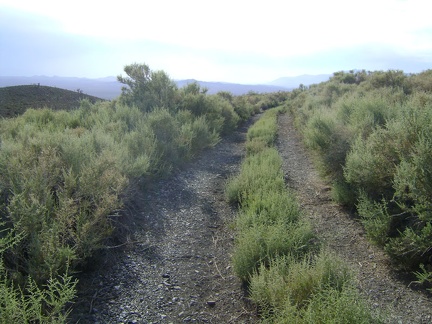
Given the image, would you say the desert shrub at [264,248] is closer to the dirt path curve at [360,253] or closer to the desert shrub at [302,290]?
the desert shrub at [302,290]

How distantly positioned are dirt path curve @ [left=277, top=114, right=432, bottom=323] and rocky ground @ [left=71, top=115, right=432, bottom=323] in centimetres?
1

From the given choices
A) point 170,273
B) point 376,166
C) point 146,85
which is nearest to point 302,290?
point 170,273

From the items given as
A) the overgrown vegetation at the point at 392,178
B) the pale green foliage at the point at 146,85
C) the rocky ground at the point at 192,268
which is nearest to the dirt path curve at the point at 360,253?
the rocky ground at the point at 192,268

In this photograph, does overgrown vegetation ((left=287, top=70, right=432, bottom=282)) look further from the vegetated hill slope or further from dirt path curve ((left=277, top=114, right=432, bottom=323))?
the vegetated hill slope

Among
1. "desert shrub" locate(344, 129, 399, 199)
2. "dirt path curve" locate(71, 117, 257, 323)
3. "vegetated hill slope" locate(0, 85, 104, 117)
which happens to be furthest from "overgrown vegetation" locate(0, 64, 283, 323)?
"vegetated hill slope" locate(0, 85, 104, 117)

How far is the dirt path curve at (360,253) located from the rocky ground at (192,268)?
0.04ft

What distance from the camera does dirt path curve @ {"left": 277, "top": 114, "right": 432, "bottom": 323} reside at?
386cm

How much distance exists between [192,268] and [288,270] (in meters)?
1.65

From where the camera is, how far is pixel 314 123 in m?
12.1

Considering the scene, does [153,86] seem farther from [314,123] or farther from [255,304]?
[255,304]

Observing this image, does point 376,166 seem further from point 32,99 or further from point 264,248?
point 32,99

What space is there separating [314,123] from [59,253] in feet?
32.8

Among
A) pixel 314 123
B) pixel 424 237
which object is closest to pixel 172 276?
pixel 424 237

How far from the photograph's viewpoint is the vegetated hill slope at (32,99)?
714 inches
